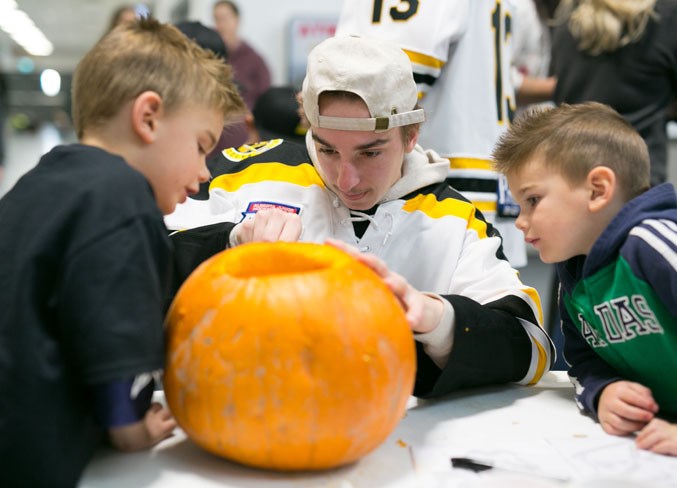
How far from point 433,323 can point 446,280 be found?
277 mm

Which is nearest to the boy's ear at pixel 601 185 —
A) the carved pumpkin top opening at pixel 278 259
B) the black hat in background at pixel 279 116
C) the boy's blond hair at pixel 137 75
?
the carved pumpkin top opening at pixel 278 259

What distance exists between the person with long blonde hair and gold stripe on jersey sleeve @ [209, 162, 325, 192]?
1195 millimetres

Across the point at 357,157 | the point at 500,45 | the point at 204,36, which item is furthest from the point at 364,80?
the point at 204,36

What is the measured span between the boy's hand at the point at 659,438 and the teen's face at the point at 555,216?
0.31 meters

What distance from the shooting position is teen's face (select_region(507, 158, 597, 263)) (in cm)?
115

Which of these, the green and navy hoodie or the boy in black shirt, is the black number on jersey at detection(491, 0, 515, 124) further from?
the boy in black shirt

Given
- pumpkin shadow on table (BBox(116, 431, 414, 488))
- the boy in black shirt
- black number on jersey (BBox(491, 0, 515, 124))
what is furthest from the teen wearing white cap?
black number on jersey (BBox(491, 0, 515, 124))

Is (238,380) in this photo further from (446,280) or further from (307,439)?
(446,280)

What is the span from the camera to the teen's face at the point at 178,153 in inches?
35.8

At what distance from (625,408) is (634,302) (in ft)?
0.50

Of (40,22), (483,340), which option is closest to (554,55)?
(483,340)

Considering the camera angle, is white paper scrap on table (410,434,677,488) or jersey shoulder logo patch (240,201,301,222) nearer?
white paper scrap on table (410,434,677,488)

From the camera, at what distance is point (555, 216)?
45.4 inches

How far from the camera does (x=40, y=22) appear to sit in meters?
14.9
